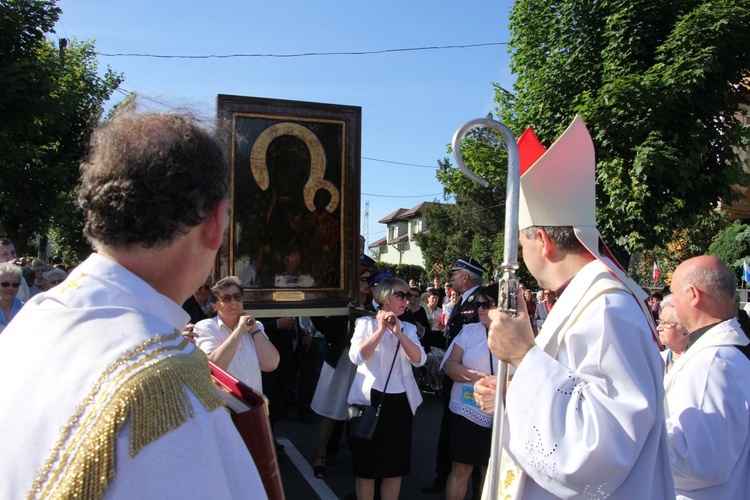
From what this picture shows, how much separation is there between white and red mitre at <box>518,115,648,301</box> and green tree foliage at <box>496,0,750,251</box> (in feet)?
33.9

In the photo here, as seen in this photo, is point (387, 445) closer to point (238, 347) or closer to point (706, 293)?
point (238, 347)

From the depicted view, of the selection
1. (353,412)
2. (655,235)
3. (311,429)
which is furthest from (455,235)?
(353,412)

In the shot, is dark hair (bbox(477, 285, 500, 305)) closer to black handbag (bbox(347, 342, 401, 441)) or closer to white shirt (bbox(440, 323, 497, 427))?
white shirt (bbox(440, 323, 497, 427))

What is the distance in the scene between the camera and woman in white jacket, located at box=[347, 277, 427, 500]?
4.77m

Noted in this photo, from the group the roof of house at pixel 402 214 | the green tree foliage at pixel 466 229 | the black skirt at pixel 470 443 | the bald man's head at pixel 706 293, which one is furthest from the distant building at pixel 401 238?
the bald man's head at pixel 706 293

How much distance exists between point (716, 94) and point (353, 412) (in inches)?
434

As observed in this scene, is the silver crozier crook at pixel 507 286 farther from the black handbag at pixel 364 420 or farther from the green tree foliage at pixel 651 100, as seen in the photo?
the green tree foliage at pixel 651 100

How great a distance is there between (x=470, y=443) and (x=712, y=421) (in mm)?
2503

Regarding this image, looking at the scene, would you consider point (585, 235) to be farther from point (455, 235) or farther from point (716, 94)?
point (455, 235)

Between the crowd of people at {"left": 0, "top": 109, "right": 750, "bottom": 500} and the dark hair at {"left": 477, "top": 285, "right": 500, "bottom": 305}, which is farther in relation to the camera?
the dark hair at {"left": 477, "top": 285, "right": 500, "bottom": 305}

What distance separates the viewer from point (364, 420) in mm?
4797

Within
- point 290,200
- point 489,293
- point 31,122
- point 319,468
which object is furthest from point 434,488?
point 31,122

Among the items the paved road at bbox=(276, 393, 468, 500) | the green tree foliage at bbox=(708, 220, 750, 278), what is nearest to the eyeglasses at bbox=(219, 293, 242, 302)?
the paved road at bbox=(276, 393, 468, 500)

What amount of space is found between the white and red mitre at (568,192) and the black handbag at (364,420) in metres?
2.72
